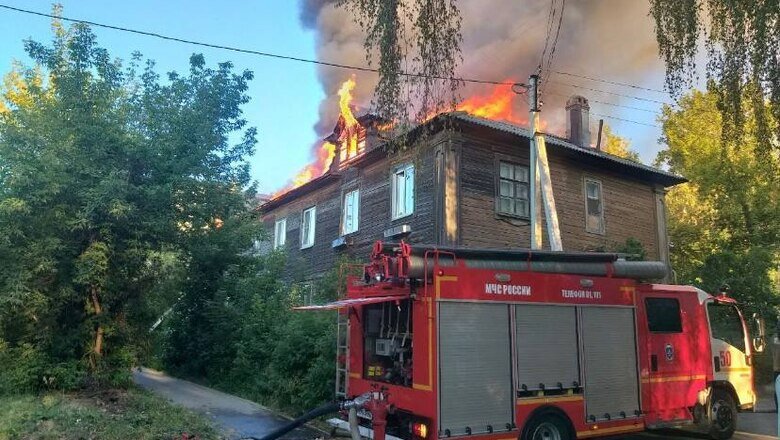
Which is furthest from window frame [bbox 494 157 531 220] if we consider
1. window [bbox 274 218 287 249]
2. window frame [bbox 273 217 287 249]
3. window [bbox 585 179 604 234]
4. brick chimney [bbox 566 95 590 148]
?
window [bbox 274 218 287 249]

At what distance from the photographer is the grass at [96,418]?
7.72 metres

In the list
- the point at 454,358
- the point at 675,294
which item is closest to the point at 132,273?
the point at 454,358

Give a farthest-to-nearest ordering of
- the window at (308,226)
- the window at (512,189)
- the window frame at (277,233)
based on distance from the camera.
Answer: the window frame at (277,233) < the window at (308,226) < the window at (512,189)

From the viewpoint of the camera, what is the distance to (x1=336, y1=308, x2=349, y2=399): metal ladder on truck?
Answer: 27.0 feet

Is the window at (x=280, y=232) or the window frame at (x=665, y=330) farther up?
the window at (x=280, y=232)

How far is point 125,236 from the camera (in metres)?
11.3

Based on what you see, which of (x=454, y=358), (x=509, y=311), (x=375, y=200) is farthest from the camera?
(x=375, y=200)

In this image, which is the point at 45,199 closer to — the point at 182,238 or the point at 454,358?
the point at 182,238

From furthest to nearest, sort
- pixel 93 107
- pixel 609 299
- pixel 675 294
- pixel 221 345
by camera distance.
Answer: pixel 221 345, pixel 93 107, pixel 675 294, pixel 609 299

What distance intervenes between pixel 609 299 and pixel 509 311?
71.9 inches

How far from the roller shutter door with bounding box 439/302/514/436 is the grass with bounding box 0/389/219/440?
372 cm

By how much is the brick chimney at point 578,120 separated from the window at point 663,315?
41.3 feet

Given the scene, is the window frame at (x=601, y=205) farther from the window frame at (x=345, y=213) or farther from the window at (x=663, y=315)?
the window at (x=663, y=315)

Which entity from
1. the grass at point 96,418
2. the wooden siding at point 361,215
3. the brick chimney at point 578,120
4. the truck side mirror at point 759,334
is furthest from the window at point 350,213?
the truck side mirror at point 759,334
